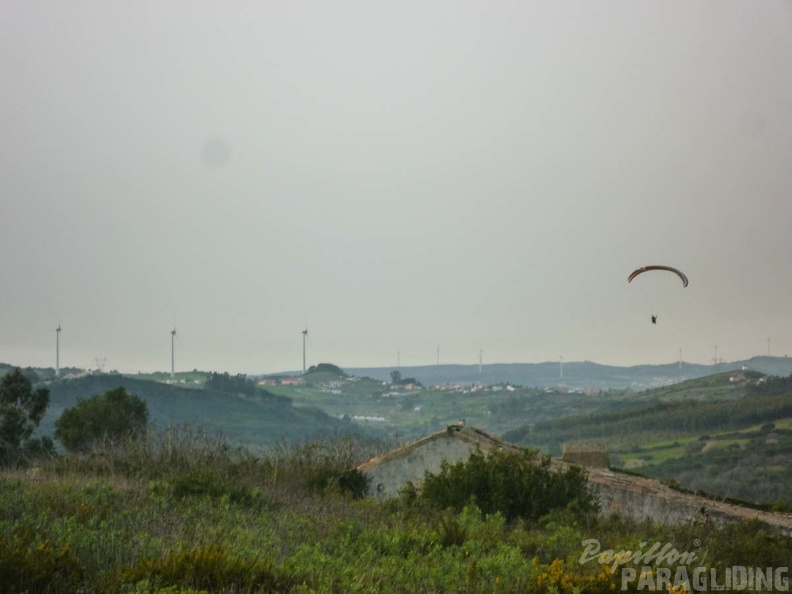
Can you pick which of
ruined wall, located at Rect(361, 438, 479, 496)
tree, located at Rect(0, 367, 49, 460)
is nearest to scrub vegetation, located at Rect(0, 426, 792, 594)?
ruined wall, located at Rect(361, 438, 479, 496)

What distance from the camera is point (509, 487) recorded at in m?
18.2

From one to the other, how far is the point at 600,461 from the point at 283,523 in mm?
18782

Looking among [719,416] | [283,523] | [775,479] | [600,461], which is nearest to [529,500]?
[283,523]

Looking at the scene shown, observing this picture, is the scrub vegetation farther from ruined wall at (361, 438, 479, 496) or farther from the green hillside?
the green hillside

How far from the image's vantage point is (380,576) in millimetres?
9758

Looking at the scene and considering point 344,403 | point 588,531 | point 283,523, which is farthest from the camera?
point 344,403

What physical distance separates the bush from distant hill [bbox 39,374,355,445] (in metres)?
108

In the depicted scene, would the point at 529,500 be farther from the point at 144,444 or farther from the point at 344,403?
the point at 344,403

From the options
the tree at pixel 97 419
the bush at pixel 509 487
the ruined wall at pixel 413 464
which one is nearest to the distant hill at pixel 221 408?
the tree at pixel 97 419

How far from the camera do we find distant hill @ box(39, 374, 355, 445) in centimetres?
12962

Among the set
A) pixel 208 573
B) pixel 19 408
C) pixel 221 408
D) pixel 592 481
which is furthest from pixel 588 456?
pixel 221 408

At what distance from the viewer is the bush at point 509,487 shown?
1792 centimetres

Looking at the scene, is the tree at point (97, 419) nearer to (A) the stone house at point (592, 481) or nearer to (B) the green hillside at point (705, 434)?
(A) the stone house at point (592, 481)

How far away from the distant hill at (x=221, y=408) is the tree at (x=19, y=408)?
73147mm
